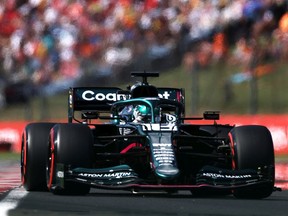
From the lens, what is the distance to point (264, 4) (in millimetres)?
46500

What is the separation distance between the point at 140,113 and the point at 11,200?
2606 millimetres

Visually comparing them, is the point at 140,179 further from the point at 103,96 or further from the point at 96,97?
the point at 103,96

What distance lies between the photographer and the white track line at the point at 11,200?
960cm

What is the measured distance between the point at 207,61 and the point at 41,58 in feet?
26.1

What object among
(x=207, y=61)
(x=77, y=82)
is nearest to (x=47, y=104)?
(x=77, y=82)

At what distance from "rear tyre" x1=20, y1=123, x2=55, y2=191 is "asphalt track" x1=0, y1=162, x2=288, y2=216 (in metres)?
0.23

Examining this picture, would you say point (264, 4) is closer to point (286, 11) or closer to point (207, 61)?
point (286, 11)

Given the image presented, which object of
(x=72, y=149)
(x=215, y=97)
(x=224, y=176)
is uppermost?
(x=215, y=97)

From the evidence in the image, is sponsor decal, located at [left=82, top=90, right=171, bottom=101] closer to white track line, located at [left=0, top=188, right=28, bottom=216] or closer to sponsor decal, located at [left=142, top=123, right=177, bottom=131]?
white track line, located at [left=0, top=188, right=28, bottom=216]

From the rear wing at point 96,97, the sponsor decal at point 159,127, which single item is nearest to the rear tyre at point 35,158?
the sponsor decal at point 159,127

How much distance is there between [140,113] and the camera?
13078mm

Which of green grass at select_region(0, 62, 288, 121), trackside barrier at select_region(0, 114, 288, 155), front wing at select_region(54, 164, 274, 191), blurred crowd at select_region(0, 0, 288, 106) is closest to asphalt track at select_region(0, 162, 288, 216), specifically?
front wing at select_region(54, 164, 274, 191)

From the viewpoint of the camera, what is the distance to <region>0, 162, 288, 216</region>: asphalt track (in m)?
9.48

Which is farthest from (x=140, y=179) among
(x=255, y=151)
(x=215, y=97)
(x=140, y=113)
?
(x=215, y=97)
